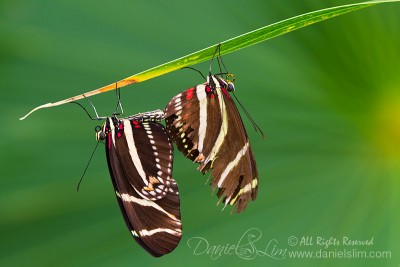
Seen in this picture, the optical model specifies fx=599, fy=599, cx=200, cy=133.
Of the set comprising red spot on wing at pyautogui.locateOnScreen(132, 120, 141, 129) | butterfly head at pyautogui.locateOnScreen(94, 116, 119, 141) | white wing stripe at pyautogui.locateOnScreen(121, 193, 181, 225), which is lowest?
white wing stripe at pyautogui.locateOnScreen(121, 193, 181, 225)

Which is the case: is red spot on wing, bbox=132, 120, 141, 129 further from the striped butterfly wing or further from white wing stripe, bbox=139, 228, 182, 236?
white wing stripe, bbox=139, 228, 182, 236

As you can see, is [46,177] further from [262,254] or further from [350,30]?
[350,30]

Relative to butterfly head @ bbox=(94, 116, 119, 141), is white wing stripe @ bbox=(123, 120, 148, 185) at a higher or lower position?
lower

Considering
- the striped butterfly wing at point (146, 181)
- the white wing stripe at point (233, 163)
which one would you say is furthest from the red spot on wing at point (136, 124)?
the white wing stripe at point (233, 163)

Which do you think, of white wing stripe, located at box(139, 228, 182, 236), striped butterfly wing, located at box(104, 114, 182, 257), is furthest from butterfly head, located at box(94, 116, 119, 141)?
white wing stripe, located at box(139, 228, 182, 236)

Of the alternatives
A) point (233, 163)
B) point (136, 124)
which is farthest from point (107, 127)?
point (233, 163)

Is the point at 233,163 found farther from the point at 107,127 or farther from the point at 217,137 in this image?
the point at 107,127

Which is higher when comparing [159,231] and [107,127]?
[107,127]
